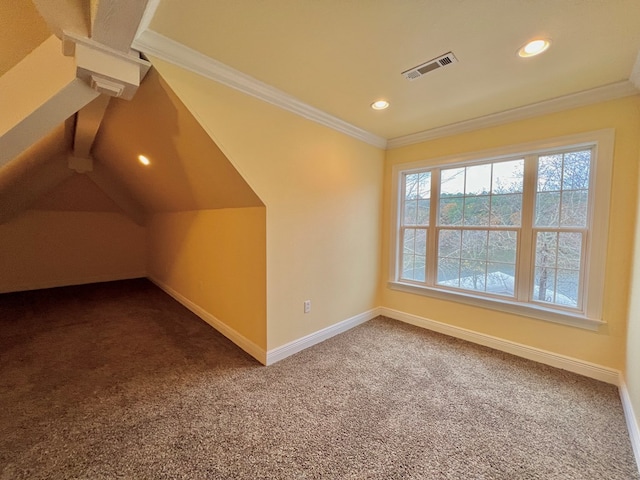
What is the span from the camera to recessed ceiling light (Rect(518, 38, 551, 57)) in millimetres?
1563

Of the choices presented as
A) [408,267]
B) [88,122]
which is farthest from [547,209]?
[88,122]

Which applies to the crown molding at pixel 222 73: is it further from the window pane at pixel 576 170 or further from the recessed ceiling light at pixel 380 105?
the window pane at pixel 576 170

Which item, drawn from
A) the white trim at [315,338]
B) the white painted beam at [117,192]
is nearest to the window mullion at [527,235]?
the white trim at [315,338]

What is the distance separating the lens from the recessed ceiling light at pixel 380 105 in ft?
7.80

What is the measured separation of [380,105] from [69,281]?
644 cm

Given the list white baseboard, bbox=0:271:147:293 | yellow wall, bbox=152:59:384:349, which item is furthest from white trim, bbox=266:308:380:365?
white baseboard, bbox=0:271:147:293

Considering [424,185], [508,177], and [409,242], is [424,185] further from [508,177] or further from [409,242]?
[508,177]

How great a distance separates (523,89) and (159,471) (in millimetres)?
3556

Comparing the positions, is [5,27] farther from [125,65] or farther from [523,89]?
[523,89]

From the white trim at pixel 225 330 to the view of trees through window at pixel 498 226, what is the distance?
2095mm

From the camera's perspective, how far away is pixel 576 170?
230 centimetres

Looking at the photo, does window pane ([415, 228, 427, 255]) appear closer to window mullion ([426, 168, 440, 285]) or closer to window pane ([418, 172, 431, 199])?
window mullion ([426, 168, 440, 285])

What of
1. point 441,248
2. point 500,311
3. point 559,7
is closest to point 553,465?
point 500,311

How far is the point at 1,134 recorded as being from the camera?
5.00ft
